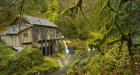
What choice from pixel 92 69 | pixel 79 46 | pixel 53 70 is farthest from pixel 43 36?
pixel 92 69

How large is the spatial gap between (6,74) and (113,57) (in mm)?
13647

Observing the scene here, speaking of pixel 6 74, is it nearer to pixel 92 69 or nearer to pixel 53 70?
pixel 53 70

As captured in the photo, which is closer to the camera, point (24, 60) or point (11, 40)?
point (24, 60)

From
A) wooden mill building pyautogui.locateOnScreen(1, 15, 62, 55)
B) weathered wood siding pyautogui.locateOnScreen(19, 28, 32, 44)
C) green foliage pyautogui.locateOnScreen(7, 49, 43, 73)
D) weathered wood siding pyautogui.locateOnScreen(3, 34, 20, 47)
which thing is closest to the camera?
green foliage pyautogui.locateOnScreen(7, 49, 43, 73)

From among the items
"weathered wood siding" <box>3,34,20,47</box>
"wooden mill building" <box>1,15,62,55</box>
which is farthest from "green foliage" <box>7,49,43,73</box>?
"weathered wood siding" <box>3,34,20,47</box>

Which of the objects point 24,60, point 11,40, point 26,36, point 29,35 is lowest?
→ point 24,60

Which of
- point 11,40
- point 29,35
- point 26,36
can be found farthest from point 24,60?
point 11,40

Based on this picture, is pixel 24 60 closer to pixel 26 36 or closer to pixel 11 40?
pixel 26 36

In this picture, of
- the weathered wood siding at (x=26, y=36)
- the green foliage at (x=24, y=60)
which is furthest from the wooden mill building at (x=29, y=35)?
the green foliage at (x=24, y=60)

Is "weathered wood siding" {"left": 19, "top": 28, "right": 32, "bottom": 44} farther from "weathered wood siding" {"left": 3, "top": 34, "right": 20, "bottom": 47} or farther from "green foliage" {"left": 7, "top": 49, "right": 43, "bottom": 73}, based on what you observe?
"green foliage" {"left": 7, "top": 49, "right": 43, "bottom": 73}

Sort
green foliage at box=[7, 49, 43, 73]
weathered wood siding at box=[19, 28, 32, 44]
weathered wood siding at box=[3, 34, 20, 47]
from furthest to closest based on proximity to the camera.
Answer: weathered wood siding at box=[3, 34, 20, 47] < weathered wood siding at box=[19, 28, 32, 44] < green foliage at box=[7, 49, 43, 73]

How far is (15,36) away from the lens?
44.3 meters

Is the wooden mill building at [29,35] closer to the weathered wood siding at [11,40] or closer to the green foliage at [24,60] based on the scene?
the weathered wood siding at [11,40]

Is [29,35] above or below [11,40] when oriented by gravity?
above
